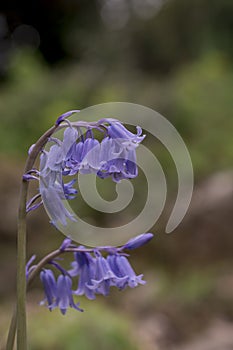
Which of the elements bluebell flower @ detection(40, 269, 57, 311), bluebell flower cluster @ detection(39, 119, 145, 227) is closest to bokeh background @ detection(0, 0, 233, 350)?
bluebell flower @ detection(40, 269, 57, 311)

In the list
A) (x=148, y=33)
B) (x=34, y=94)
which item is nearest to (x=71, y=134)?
(x=34, y=94)

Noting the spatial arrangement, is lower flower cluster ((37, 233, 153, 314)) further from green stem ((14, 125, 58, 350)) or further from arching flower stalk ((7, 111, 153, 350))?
green stem ((14, 125, 58, 350))

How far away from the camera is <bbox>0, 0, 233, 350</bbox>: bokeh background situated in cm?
375

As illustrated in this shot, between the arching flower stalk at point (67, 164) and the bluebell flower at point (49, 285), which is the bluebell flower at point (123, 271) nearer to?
the arching flower stalk at point (67, 164)

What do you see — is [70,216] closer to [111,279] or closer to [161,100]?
[111,279]

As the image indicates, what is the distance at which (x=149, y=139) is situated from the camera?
24.2 feet

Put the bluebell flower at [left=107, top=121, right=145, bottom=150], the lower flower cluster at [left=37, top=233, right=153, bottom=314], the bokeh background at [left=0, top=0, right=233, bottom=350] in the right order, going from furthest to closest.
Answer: the bokeh background at [left=0, top=0, right=233, bottom=350]
the lower flower cluster at [left=37, top=233, right=153, bottom=314]
the bluebell flower at [left=107, top=121, right=145, bottom=150]

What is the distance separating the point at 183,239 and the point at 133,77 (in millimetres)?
4350

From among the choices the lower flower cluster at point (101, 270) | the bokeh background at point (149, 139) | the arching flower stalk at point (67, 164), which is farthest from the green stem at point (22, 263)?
the bokeh background at point (149, 139)

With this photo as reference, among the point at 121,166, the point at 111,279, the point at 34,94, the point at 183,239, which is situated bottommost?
the point at 111,279

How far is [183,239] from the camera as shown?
5355 millimetres

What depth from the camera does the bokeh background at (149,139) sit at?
3748 millimetres

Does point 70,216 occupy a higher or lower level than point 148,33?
lower

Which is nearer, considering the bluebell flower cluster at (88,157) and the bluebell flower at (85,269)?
the bluebell flower cluster at (88,157)
